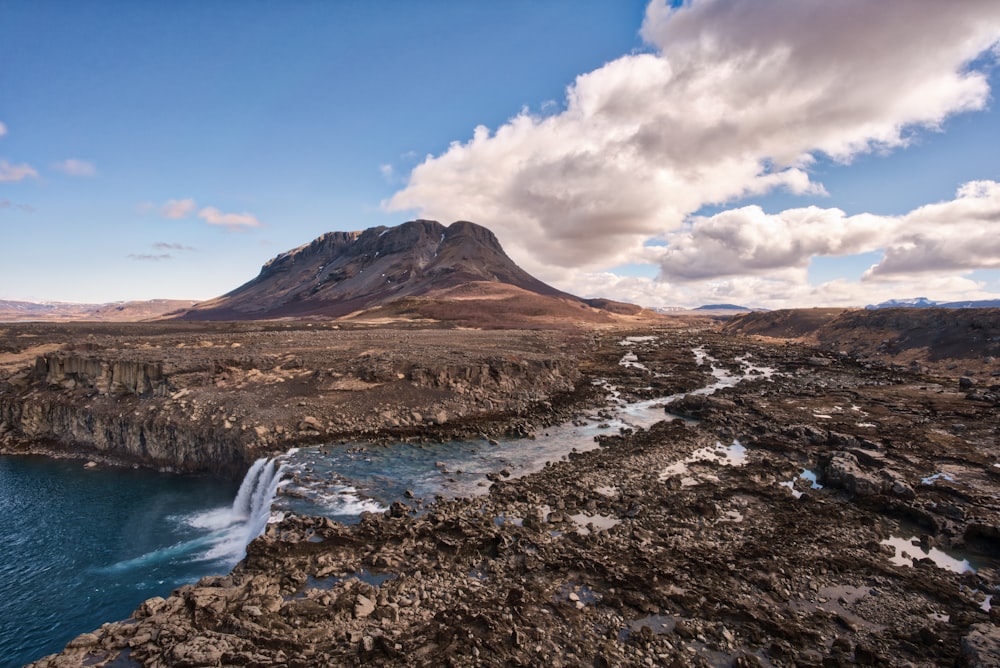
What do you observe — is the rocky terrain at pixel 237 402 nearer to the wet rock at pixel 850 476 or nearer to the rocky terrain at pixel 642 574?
the rocky terrain at pixel 642 574

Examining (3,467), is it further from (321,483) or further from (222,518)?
(321,483)

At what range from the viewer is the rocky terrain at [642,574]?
10445 millimetres

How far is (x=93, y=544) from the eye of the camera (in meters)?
18.7

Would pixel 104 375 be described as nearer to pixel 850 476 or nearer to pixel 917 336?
pixel 850 476

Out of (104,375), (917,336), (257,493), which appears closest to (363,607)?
(257,493)

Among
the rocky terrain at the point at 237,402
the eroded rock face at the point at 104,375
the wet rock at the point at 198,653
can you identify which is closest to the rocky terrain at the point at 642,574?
the wet rock at the point at 198,653

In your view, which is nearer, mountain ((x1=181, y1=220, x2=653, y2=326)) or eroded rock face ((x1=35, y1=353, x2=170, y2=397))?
eroded rock face ((x1=35, y1=353, x2=170, y2=397))

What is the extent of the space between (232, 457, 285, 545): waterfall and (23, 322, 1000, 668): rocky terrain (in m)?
4.48

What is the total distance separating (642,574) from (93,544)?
23503 millimetres

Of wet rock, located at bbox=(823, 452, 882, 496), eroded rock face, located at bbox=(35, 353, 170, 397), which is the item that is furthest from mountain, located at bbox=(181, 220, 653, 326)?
wet rock, located at bbox=(823, 452, 882, 496)

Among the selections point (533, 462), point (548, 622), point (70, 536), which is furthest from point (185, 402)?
point (548, 622)

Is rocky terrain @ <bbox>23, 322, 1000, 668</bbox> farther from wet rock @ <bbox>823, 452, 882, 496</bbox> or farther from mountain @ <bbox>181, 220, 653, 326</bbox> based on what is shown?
mountain @ <bbox>181, 220, 653, 326</bbox>

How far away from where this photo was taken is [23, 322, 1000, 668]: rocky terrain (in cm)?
1045

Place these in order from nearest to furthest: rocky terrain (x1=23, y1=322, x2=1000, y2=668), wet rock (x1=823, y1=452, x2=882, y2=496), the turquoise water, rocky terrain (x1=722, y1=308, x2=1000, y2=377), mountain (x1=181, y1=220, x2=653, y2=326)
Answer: rocky terrain (x1=23, y1=322, x2=1000, y2=668)
the turquoise water
wet rock (x1=823, y1=452, x2=882, y2=496)
rocky terrain (x1=722, y1=308, x2=1000, y2=377)
mountain (x1=181, y1=220, x2=653, y2=326)
